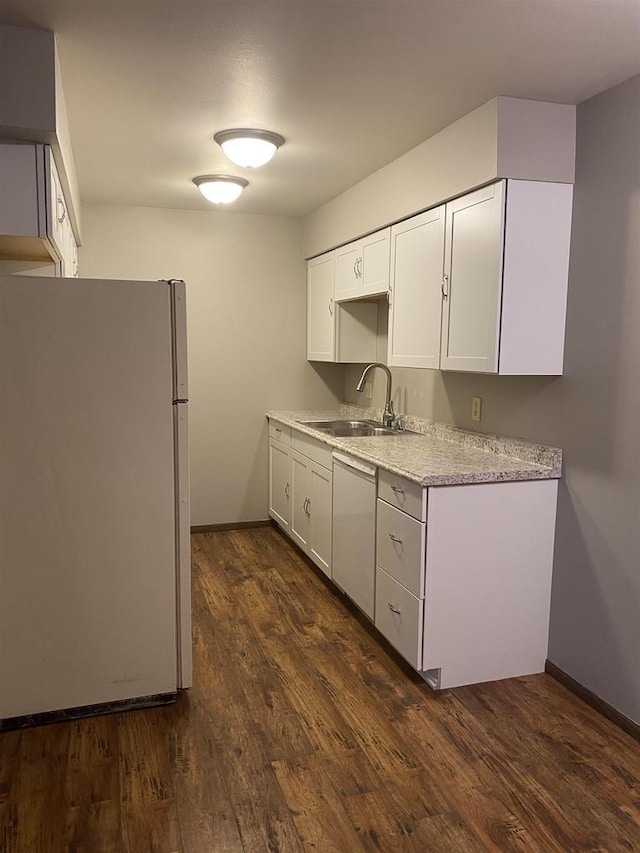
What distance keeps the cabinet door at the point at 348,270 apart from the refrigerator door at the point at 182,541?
180cm

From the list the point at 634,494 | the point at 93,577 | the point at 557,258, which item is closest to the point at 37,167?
the point at 93,577

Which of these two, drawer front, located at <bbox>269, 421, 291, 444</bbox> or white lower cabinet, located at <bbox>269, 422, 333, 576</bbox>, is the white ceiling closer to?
white lower cabinet, located at <bbox>269, 422, 333, 576</bbox>

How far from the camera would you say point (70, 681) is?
251 centimetres

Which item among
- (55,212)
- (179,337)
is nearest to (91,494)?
(179,337)

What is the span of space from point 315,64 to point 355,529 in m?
2.03

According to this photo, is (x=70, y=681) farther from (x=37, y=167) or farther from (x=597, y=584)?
(x=597, y=584)

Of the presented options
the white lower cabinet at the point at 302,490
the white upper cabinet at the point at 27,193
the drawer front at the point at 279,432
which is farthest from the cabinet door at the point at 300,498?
the white upper cabinet at the point at 27,193

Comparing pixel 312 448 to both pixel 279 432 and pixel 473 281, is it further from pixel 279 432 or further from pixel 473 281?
pixel 473 281

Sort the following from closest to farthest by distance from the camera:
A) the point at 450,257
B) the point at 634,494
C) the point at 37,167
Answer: the point at 37,167 < the point at 634,494 < the point at 450,257

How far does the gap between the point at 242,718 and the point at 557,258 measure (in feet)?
7.08

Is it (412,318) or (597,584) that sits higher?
(412,318)

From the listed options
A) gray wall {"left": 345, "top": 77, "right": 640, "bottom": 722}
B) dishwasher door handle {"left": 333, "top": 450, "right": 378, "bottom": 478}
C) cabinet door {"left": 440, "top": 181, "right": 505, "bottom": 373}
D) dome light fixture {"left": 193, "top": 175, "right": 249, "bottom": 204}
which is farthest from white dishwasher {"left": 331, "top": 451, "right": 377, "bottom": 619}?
dome light fixture {"left": 193, "top": 175, "right": 249, "bottom": 204}

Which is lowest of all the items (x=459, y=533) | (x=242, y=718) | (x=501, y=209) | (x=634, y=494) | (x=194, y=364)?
(x=242, y=718)

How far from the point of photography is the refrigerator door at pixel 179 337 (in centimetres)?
251
